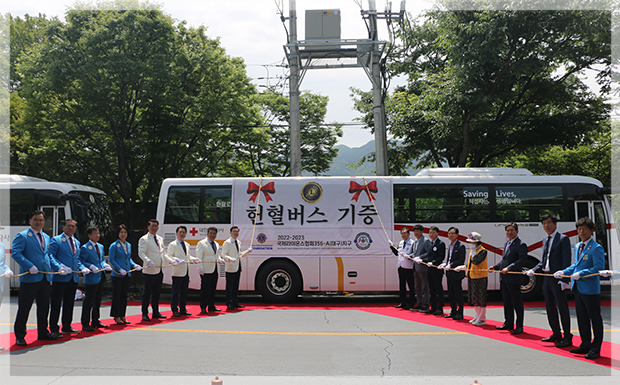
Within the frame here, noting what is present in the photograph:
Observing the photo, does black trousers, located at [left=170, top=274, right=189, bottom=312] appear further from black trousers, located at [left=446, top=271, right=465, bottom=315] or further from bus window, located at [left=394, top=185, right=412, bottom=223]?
black trousers, located at [left=446, top=271, right=465, bottom=315]

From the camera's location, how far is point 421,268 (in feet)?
35.7

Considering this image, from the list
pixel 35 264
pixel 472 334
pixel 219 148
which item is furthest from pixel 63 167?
pixel 472 334

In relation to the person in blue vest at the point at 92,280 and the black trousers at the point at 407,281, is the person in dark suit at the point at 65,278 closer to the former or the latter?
the person in blue vest at the point at 92,280

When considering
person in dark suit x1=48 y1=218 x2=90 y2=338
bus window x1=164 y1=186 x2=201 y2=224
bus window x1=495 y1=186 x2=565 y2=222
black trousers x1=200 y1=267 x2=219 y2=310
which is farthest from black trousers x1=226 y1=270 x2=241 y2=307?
bus window x1=495 y1=186 x2=565 y2=222

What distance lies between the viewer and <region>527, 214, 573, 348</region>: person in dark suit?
7480 mm

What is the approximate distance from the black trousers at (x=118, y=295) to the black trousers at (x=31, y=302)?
1.41 meters

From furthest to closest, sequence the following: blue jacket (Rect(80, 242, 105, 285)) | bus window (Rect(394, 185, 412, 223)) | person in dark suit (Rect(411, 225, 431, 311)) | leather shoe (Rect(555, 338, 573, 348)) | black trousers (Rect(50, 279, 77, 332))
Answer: bus window (Rect(394, 185, 412, 223)) < person in dark suit (Rect(411, 225, 431, 311)) < blue jacket (Rect(80, 242, 105, 285)) < black trousers (Rect(50, 279, 77, 332)) < leather shoe (Rect(555, 338, 573, 348))

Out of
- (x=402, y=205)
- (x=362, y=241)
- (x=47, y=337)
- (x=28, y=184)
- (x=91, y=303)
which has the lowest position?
(x=47, y=337)

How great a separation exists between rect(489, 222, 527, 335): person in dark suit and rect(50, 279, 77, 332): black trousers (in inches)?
295

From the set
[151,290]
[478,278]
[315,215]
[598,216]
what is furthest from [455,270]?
[151,290]

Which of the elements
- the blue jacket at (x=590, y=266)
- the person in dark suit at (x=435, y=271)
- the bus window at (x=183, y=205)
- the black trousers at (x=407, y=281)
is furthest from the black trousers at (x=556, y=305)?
the bus window at (x=183, y=205)

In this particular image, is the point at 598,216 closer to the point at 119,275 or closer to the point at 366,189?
the point at 366,189

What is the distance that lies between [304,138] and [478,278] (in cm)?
2476
